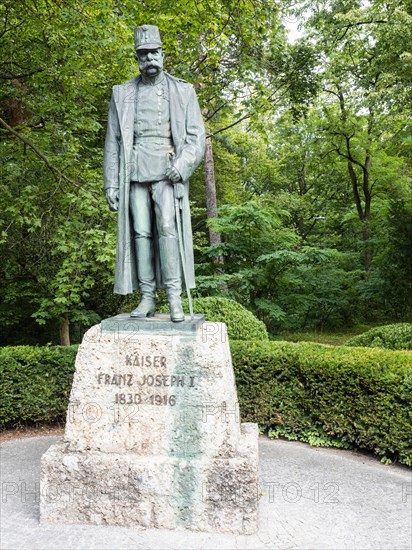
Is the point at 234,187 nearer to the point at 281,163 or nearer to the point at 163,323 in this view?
the point at 281,163

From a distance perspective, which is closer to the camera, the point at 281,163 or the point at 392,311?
the point at 392,311

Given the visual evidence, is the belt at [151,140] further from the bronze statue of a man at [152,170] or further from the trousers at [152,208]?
the trousers at [152,208]

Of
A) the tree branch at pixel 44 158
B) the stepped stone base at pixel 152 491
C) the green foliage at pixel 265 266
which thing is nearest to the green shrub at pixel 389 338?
the green foliage at pixel 265 266

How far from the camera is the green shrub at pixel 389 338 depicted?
805 centimetres

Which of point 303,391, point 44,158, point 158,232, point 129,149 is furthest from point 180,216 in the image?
point 44,158

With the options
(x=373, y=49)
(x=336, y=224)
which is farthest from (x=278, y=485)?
(x=336, y=224)

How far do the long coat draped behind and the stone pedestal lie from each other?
563mm

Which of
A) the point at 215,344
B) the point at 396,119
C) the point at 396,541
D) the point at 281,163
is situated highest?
the point at 281,163

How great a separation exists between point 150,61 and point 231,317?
428 centimetres

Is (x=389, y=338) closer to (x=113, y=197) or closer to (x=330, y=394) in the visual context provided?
(x=330, y=394)

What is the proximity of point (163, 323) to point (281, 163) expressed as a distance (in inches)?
768

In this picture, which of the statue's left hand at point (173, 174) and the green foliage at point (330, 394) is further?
the green foliage at point (330, 394)

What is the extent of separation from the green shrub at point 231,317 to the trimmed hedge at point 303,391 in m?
0.95

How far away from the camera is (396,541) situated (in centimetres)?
383
